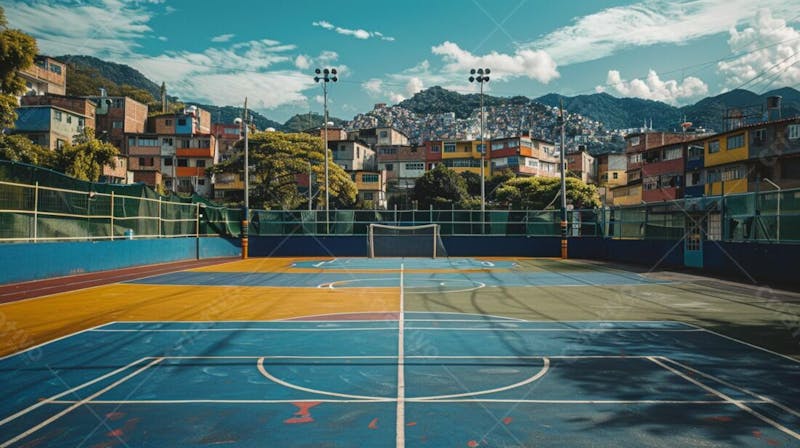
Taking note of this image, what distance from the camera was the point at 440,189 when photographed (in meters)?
72.6

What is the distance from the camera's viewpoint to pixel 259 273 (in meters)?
25.2

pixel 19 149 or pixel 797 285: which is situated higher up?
pixel 19 149

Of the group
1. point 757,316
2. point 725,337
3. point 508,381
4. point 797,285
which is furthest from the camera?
point 797,285

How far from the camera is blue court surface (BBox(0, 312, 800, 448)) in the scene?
5727mm

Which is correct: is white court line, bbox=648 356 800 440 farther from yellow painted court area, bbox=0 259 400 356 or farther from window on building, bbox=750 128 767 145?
window on building, bbox=750 128 767 145

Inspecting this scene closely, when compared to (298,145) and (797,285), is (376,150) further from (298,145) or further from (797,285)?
(797,285)

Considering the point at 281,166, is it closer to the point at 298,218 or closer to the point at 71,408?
the point at 298,218

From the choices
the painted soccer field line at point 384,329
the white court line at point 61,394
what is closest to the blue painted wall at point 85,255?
the painted soccer field line at point 384,329

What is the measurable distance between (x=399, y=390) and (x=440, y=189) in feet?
216

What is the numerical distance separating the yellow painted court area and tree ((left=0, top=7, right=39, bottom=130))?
19.1 metres

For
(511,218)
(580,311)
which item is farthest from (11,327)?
(511,218)

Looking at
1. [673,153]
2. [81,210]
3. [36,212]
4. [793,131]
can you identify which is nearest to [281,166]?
[81,210]

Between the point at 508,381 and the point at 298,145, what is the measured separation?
49957 mm

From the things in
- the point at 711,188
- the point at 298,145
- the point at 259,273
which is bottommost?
the point at 259,273
